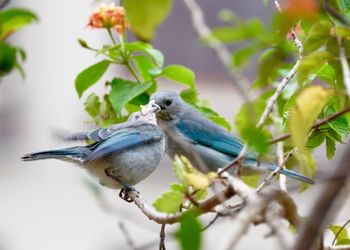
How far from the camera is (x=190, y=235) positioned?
71cm

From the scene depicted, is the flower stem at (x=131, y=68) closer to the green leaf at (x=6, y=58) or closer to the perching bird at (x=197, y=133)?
the perching bird at (x=197, y=133)

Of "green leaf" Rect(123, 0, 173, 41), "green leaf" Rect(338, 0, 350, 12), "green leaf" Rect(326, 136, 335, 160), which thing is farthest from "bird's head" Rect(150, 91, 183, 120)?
"green leaf" Rect(123, 0, 173, 41)

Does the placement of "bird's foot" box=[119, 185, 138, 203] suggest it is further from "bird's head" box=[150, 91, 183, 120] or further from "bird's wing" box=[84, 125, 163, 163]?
"bird's head" box=[150, 91, 183, 120]

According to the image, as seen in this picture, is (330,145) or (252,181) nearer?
(330,145)

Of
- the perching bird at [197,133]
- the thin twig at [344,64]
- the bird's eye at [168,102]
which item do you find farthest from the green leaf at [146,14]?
the bird's eye at [168,102]

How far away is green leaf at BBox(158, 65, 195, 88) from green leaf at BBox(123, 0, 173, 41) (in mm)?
A: 1374

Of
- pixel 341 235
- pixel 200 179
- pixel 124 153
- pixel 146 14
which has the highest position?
pixel 146 14

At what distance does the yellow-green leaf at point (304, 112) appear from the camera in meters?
0.91

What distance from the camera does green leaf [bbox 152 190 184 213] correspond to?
4.06 ft

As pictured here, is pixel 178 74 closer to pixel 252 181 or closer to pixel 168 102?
pixel 252 181

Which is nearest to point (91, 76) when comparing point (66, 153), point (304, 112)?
point (66, 153)

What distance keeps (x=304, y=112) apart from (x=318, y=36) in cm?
19

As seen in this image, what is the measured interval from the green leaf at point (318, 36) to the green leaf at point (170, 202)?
1.07ft

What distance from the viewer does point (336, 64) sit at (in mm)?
1104
